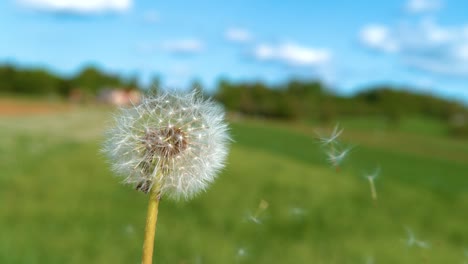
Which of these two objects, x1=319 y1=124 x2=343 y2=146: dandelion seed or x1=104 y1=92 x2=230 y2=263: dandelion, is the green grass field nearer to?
x1=319 y1=124 x2=343 y2=146: dandelion seed

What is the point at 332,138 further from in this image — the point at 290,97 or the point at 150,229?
the point at 290,97

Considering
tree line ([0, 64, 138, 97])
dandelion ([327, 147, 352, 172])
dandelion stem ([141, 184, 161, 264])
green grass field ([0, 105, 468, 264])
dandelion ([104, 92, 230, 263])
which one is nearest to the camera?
dandelion stem ([141, 184, 161, 264])

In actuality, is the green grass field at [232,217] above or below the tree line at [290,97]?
above

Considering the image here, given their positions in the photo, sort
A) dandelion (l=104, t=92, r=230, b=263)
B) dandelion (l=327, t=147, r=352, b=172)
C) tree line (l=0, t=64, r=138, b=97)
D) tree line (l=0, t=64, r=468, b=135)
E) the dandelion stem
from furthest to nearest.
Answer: tree line (l=0, t=64, r=138, b=97)
tree line (l=0, t=64, r=468, b=135)
dandelion (l=327, t=147, r=352, b=172)
dandelion (l=104, t=92, r=230, b=263)
the dandelion stem

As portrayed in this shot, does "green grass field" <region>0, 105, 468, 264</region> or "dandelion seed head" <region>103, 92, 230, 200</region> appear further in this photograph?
"green grass field" <region>0, 105, 468, 264</region>

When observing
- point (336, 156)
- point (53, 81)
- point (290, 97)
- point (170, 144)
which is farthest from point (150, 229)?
point (53, 81)

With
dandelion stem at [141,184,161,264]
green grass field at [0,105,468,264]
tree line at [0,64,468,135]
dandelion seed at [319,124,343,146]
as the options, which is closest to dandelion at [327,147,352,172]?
dandelion seed at [319,124,343,146]

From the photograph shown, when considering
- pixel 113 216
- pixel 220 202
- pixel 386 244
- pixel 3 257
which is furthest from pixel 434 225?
pixel 3 257

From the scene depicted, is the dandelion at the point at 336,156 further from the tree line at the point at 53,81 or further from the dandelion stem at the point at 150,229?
the tree line at the point at 53,81

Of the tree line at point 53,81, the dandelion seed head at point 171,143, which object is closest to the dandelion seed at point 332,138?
the dandelion seed head at point 171,143
